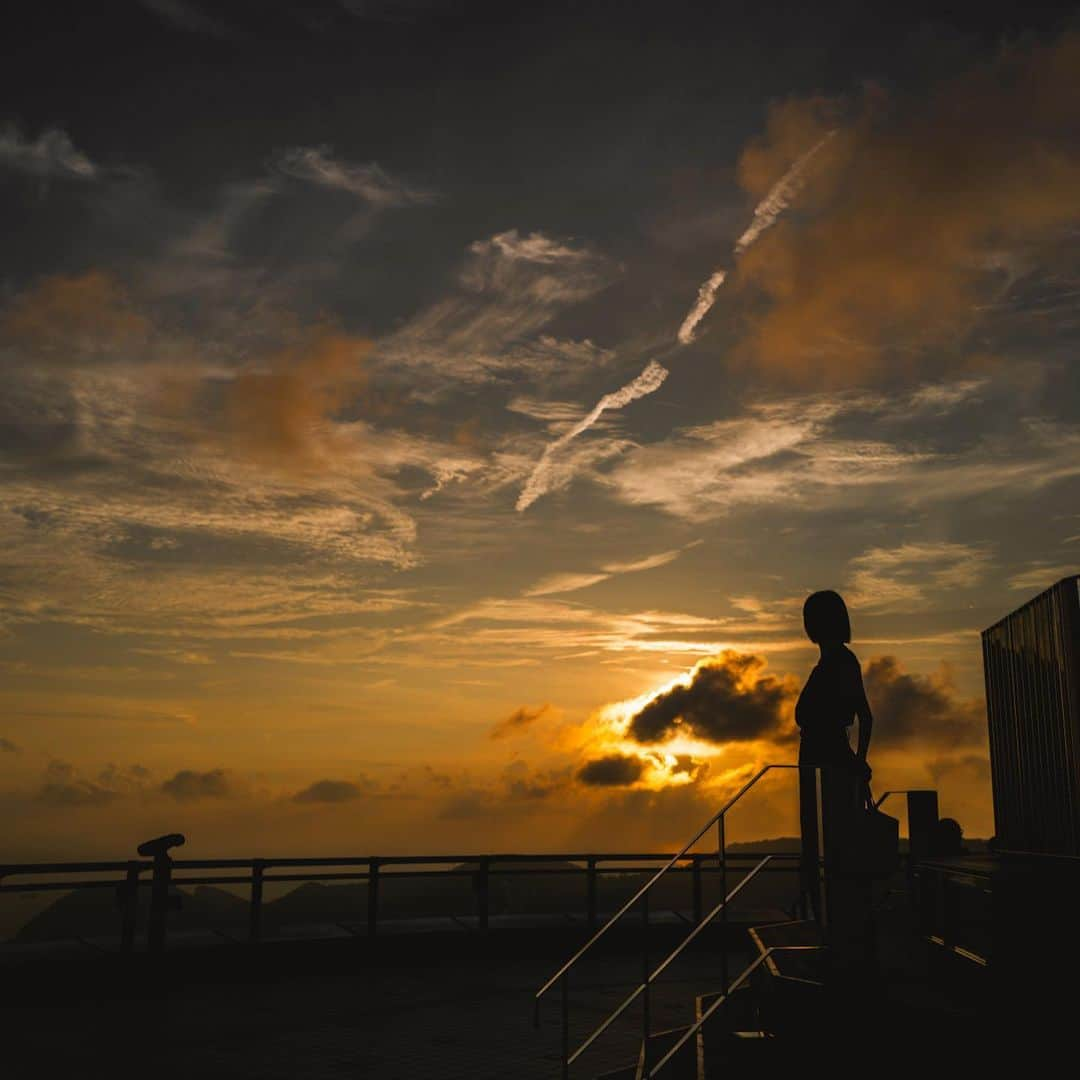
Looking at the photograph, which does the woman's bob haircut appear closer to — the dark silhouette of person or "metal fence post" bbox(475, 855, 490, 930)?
the dark silhouette of person

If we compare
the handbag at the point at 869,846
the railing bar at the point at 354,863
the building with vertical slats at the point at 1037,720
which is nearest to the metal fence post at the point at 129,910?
the railing bar at the point at 354,863

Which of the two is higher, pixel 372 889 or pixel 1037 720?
pixel 1037 720

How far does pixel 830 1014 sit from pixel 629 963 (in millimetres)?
10032

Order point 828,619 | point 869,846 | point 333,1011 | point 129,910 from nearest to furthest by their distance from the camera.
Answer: point 869,846 < point 828,619 < point 333,1011 < point 129,910

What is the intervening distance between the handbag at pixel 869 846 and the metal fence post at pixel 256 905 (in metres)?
9.51

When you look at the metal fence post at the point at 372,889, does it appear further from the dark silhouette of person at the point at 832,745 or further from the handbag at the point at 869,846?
the handbag at the point at 869,846

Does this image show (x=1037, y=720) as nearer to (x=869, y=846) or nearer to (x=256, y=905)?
(x=869, y=846)

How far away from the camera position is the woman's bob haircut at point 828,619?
10547 millimetres

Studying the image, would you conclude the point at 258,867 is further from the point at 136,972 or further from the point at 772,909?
the point at 772,909

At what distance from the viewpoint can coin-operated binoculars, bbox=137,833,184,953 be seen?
1475 cm

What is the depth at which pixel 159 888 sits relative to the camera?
48.9 feet

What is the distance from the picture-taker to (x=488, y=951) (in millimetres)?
17500

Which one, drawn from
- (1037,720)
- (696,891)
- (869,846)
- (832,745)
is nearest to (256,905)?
(696,891)

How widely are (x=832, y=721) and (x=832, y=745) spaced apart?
0.70 ft
